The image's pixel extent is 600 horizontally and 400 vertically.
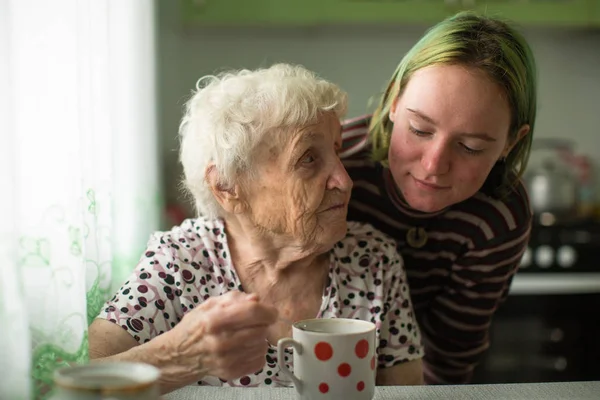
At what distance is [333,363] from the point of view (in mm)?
910

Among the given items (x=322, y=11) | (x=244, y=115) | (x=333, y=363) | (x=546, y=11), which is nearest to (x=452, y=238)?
(x=244, y=115)

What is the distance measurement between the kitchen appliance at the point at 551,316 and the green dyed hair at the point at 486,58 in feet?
5.50

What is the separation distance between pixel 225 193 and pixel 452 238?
542 millimetres

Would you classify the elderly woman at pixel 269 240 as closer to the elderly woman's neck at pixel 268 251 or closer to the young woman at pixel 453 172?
the elderly woman's neck at pixel 268 251

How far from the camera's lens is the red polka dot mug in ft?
2.98

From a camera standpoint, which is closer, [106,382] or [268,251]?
[106,382]

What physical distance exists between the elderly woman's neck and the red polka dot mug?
0.34m

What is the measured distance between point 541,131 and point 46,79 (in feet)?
10.3

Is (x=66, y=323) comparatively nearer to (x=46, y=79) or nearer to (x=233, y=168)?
(x=46, y=79)

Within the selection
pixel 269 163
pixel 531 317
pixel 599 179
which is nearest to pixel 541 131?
pixel 599 179

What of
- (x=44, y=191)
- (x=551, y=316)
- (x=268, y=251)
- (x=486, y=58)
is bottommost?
(x=551, y=316)

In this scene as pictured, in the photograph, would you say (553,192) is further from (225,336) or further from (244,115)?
(225,336)

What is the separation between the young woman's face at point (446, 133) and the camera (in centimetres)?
128

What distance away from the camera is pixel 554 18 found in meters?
3.25
